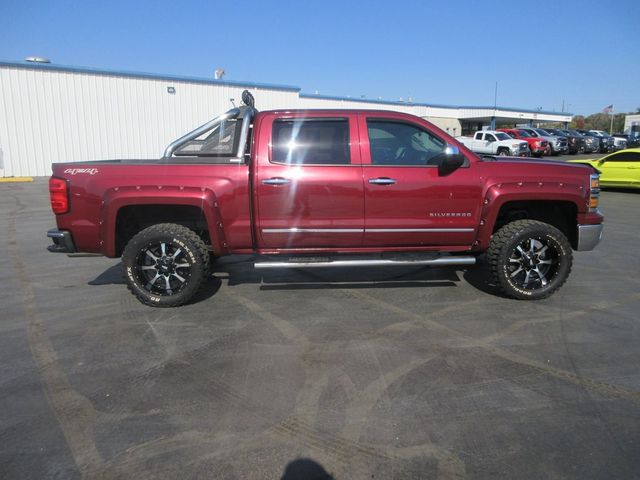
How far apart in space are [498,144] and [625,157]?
41.4 feet

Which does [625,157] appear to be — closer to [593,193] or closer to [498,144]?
[593,193]

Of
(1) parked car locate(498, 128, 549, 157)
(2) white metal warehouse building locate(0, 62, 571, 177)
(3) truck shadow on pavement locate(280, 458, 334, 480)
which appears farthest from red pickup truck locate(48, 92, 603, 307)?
(1) parked car locate(498, 128, 549, 157)

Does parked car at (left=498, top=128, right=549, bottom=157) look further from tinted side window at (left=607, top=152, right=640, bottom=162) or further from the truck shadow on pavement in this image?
the truck shadow on pavement

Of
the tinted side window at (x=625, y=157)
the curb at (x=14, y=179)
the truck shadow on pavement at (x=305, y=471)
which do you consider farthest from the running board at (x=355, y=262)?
the curb at (x=14, y=179)

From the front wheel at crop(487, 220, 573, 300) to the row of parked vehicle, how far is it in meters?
20.2

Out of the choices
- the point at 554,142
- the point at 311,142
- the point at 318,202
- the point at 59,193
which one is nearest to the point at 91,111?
the point at 59,193

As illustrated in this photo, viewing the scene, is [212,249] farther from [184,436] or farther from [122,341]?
[184,436]

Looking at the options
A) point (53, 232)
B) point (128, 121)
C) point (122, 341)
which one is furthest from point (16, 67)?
point (122, 341)

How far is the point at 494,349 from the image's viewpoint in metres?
3.87

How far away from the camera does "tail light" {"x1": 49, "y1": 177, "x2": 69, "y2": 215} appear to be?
15.1 feet

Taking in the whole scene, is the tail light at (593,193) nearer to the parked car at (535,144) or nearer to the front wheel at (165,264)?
the front wheel at (165,264)

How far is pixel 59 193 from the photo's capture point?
15.2 feet

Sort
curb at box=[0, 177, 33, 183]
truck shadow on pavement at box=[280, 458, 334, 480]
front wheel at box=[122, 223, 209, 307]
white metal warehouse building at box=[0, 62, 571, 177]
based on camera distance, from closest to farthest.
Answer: truck shadow on pavement at box=[280, 458, 334, 480], front wheel at box=[122, 223, 209, 307], curb at box=[0, 177, 33, 183], white metal warehouse building at box=[0, 62, 571, 177]

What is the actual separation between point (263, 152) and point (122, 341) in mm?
2218
